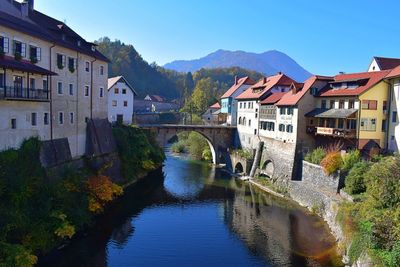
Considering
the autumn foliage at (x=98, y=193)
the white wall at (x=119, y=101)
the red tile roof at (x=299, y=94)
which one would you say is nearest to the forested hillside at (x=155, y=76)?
the white wall at (x=119, y=101)

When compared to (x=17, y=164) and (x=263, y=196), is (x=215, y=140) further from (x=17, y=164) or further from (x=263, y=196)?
(x=17, y=164)

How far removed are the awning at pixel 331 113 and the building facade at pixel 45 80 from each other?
25.9 m

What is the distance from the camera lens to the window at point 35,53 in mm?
31397

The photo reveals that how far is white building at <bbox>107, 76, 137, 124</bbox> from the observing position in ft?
201

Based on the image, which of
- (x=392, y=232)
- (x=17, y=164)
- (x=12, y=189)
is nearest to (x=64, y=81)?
(x=17, y=164)

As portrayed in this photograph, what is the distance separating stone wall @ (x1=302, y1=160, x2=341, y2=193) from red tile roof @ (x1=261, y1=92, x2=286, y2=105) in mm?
13663

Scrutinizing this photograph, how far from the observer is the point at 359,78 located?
40.8 metres

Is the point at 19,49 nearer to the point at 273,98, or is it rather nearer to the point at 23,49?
the point at 23,49

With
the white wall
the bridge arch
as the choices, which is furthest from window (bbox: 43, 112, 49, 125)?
the bridge arch

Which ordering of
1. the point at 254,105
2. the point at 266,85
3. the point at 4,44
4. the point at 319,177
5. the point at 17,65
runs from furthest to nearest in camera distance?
the point at 266,85 → the point at 254,105 → the point at 319,177 → the point at 4,44 → the point at 17,65

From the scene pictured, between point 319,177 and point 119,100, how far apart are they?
36501 mm

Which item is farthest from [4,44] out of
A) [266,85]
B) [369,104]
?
[266,85]

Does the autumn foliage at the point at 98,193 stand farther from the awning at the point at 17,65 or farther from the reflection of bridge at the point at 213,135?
the reflection of bridge at the point at 213,135

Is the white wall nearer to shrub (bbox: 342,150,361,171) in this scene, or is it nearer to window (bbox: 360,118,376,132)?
window (bbox: 360,118,376,132)
